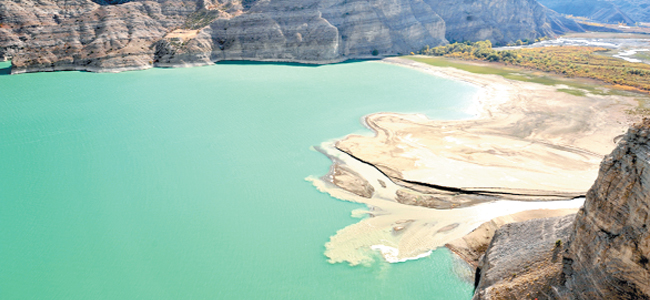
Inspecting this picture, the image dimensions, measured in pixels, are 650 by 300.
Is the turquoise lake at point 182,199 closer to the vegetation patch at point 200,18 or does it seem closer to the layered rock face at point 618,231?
the layered rock face at point 618,231

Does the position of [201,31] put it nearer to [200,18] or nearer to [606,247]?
[200,18]

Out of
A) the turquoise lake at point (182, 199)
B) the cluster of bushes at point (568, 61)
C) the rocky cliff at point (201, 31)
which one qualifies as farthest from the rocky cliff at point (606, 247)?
the rocky cliff at point (201, 31)

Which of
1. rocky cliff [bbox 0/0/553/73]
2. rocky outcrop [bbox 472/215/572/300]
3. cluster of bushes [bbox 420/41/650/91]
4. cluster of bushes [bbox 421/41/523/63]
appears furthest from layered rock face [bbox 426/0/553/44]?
rocky outcrop [bbox 472/215/572/300]

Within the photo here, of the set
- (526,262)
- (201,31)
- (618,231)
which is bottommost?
(526,262)

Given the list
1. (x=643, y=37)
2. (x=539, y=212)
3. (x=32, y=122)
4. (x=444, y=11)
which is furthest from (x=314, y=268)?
(x=643, y=37)

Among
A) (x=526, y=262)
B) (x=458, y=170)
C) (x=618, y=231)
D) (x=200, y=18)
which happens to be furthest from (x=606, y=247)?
(x=200, y=18)

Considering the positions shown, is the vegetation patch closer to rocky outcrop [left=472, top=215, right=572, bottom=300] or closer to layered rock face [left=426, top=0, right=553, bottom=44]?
layered rock face [left=426, top=0, right=553, bottom=44]
